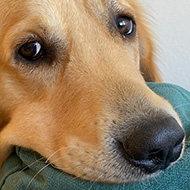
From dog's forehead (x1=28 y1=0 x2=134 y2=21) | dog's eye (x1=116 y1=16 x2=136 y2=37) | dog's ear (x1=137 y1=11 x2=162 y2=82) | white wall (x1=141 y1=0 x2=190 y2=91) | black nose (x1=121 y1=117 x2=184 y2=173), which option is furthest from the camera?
white wall (x1=141 y1=0 x2=190 y2=91)

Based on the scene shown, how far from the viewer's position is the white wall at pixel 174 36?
2.37m

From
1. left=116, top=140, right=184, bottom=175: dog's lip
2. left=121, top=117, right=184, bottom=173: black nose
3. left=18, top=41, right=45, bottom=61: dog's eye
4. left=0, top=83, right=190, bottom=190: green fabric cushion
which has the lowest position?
left=0, top=83, right=190, bottom=190: green fabric cushion

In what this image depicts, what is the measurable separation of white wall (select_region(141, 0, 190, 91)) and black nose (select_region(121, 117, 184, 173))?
147cm

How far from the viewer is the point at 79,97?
1113mm

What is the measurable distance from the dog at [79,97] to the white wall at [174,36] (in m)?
1.13

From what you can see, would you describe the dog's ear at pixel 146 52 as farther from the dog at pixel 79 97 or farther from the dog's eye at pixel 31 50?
the dog's eye at pixel 31 50

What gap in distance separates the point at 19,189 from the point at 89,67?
455 mm

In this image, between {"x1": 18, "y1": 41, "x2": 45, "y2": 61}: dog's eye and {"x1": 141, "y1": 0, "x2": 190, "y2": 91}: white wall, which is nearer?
{"x1": 18, "y1": 41, "x2": 45, "y2": 61}: dog's eye

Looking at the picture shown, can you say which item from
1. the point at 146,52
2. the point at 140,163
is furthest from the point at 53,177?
the point at 146,52

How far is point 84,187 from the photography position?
968mm

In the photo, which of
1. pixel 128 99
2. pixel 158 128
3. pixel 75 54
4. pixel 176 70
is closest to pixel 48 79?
pixel 75 54

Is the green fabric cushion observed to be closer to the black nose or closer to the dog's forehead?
the black nose

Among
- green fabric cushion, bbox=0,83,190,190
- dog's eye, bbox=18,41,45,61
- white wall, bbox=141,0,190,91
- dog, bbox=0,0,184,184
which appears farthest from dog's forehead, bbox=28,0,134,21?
white wall, bbox=141,0,190,91

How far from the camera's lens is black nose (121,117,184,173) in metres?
0.88
